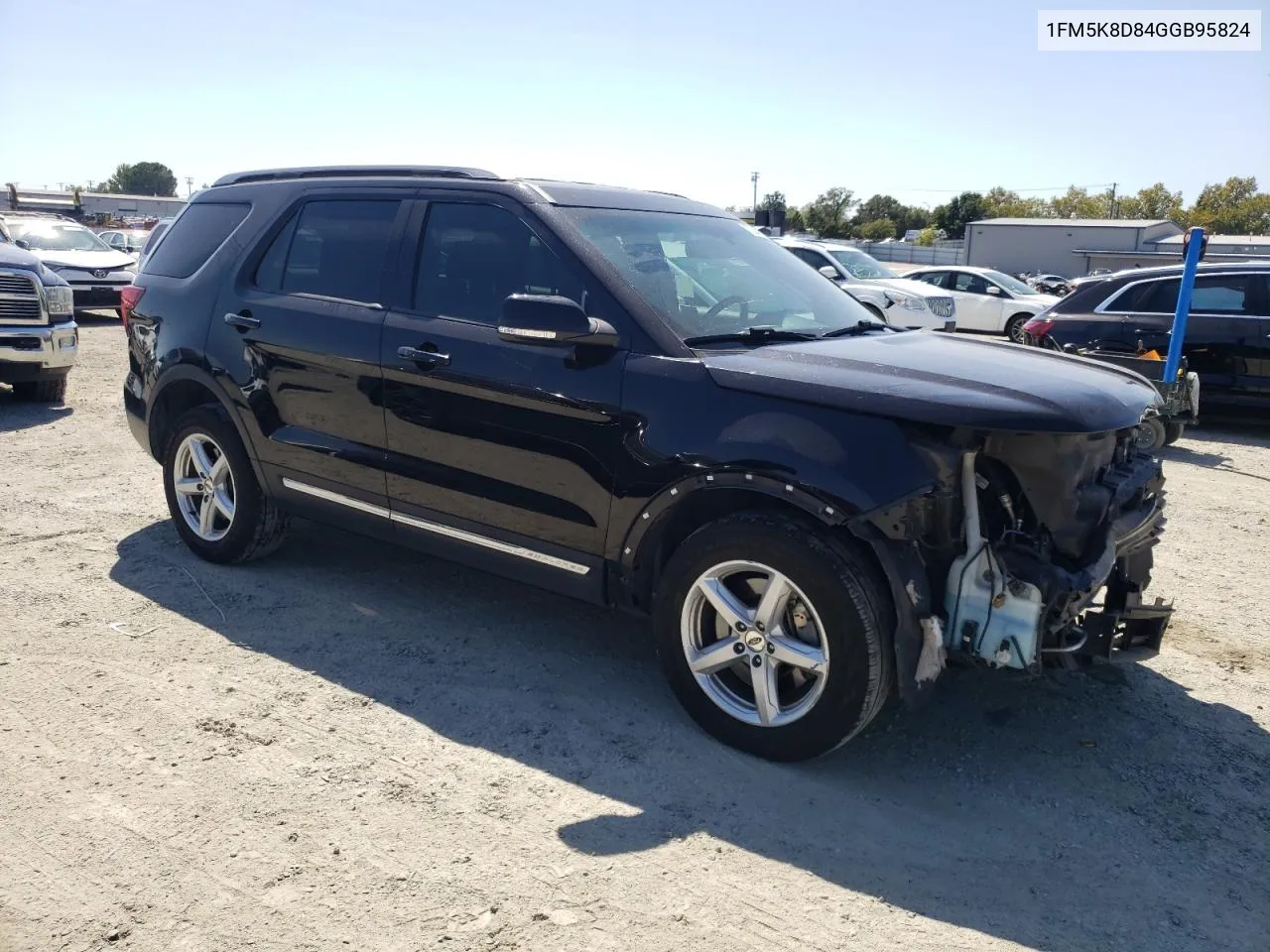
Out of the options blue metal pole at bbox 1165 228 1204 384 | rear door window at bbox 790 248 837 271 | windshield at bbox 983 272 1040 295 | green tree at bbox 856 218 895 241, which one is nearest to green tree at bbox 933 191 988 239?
green tree at bbox 856 218 895 241

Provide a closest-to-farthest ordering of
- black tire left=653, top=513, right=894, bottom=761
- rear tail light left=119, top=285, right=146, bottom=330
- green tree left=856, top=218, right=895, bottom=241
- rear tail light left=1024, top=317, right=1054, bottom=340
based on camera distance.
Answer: black tire left=653, top=513, right=894, bottom=761
rear tail light left=119, top=285, right=146, bottom=330
rear tail light left=1024, top=317, right=1054, bottom=340
green tree left=856, top=218, right=895, bottom=241

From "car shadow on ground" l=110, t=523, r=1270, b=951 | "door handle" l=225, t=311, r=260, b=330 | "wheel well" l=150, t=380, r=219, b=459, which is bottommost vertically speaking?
"car shadow on ground" l=110, t=523, r=1270, b=951

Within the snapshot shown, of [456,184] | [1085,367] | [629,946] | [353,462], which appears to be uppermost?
[456,184]

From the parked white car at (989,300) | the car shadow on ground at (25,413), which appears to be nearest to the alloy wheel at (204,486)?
the car shadow on ground at (25,413)

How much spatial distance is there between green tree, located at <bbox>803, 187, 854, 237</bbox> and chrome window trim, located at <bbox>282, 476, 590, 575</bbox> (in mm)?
94529

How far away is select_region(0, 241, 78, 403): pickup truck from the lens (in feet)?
30.8

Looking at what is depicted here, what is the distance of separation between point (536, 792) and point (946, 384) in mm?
1900

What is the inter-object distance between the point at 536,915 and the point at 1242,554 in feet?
16.8

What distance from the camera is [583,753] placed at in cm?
358

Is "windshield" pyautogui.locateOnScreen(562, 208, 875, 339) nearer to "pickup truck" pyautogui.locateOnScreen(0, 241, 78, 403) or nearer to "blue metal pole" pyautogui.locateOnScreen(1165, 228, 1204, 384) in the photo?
"blue metal pole" pyautogui.locateOnScreen(1165, 228, 1204, 384)

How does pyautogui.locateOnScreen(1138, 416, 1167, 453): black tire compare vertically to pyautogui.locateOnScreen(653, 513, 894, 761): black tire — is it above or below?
above

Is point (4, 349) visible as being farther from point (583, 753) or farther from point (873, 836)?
point (873, 836)

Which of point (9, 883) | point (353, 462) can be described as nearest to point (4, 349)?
point (353, 462)

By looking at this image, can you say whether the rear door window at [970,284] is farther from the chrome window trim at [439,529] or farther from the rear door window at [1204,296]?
the chrome window trim at [439,529]
